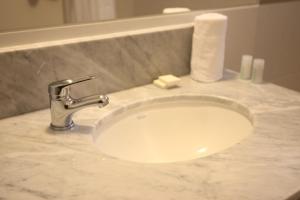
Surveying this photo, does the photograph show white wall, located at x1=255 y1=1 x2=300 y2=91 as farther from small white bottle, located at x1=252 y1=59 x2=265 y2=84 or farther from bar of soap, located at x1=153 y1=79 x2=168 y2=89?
bar of soap, located at x1=153 y1=79 x2=168 y2=89

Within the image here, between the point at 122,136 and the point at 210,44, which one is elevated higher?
the point at 210,44

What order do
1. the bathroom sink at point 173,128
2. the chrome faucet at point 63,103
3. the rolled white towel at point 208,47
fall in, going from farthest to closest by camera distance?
the rolled white towel at point 208,47
the bathroom sink at point 173,128
the chrome faucet at point 63,103

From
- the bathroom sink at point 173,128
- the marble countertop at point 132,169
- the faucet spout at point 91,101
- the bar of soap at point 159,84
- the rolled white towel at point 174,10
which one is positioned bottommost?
the bathroom sink at point 173,128

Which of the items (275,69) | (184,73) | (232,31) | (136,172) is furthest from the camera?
(275,69)

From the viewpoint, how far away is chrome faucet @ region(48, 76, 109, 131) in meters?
0.83

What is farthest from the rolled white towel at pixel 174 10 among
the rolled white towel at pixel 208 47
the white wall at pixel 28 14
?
the white wall at pixel 28 14

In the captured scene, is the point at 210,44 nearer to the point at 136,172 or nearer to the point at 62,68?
the point at 62,68

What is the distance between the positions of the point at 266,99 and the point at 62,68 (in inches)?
24.2

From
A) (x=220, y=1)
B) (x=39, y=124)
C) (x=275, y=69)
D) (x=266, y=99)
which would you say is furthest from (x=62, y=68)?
(x=275, y=69)

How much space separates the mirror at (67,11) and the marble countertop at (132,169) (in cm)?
26

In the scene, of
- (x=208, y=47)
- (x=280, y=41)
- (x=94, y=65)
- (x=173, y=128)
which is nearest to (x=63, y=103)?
(x=94, y=65)

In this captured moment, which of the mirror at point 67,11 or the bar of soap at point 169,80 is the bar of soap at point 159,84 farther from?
the mirror at point 67,11

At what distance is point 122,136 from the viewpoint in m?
0.97

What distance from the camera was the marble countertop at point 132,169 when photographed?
0.62 metres
